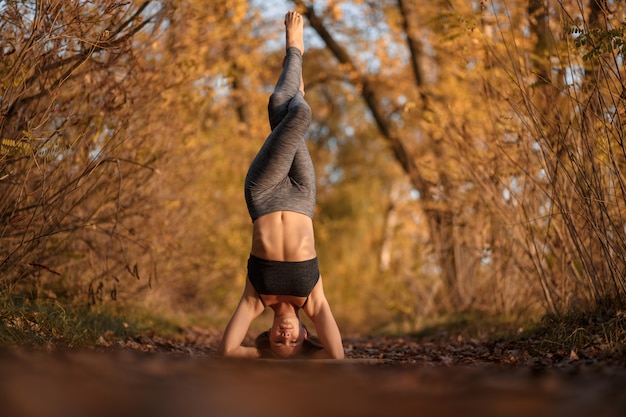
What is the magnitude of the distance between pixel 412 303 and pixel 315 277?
5.80 m

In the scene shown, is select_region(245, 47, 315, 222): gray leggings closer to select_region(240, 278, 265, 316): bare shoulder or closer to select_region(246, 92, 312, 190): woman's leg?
select_region(246, 92, 312, 190): woman's leg

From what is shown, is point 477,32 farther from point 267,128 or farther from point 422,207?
point 267,128

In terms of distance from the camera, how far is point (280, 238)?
4637 millimetres

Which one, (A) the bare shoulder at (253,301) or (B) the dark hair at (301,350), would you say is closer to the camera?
(B) the dark hair at (301,350)

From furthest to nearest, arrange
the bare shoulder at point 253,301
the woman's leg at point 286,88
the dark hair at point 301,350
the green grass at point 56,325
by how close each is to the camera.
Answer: the woman's leg at point 286,88, the bare shoulder at point 253,301, the dark hair at point 301,350, the green grass at point 56,325

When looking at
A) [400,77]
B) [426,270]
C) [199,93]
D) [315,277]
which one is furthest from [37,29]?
[400,77]

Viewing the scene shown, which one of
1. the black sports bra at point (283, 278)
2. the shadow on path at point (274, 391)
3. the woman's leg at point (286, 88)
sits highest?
the woman's leg at point (286, 88)

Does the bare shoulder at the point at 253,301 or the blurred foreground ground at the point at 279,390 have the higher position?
the bare shoulder at the point at 253,301

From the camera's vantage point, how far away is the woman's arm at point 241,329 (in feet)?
14.7

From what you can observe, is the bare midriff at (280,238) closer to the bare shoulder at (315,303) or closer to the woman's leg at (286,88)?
the bare shoulder at (315,303)

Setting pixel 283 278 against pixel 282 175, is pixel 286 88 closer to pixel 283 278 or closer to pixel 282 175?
pixel 282 175

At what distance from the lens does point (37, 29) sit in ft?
15.1

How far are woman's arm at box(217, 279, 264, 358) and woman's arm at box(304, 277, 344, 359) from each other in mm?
387

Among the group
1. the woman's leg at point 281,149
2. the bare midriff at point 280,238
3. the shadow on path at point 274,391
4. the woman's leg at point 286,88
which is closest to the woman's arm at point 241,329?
the bare midriff at point 280,238
